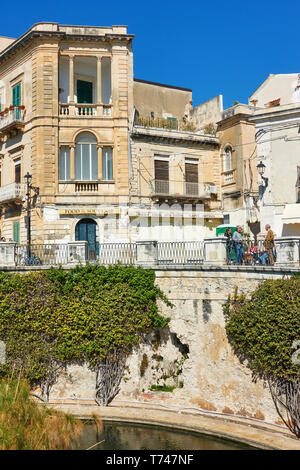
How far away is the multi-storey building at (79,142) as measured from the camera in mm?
24328

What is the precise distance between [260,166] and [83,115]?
927 cm

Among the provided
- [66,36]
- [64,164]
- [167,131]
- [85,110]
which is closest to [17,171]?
[64,164]

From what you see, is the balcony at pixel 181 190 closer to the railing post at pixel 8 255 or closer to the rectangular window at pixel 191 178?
the rectangular window at pixel 191 178

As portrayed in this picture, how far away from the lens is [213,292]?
17.2m

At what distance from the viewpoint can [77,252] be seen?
61.7ft

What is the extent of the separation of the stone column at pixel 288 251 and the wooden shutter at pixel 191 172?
1247 centimetres

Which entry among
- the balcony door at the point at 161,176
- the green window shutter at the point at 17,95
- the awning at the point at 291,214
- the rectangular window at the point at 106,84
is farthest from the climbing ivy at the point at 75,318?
the rectangular window at the point at 106,84

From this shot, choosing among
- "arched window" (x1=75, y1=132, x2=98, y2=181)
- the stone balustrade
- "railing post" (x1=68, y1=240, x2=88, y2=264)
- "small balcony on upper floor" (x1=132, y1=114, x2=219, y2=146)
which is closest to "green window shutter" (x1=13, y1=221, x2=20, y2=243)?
"arched window" (x1=75, y1=132, x2=98, y2=181)

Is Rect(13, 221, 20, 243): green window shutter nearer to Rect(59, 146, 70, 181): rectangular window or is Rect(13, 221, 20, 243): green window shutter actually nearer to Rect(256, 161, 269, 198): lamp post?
Rect(59, 146, 70, 181): rectangular window

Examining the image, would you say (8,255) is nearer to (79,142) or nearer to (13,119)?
(79,142)

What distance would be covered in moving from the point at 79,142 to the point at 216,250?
35.6 feet
